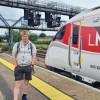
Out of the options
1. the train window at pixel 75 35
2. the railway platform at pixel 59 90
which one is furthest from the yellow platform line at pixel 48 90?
the train window at pixel 75 35

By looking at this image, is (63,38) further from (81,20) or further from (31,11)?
(31,11)

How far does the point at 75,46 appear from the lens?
10.6 meters

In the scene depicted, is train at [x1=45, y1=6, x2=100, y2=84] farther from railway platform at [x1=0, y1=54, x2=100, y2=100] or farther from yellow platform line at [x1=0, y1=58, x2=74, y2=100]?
yellow platform line at [x1=0, y1=58, x2=74, y2=100]

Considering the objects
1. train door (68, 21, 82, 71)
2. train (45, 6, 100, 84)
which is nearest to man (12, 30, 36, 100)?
train (45, 6, 100, 84)

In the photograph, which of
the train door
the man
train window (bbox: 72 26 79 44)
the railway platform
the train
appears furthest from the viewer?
train window (bbox: 72 26 79 44)

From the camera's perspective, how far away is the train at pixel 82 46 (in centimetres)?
935

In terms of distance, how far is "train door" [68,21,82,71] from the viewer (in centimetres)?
1036

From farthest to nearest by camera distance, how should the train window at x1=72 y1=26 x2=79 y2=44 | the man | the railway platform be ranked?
the train window at x1=72 y1=26 x2=79 y2=44 → the railway platform → the man

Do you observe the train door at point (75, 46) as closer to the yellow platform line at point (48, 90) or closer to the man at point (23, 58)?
the yellow platform line at point (48, 90)

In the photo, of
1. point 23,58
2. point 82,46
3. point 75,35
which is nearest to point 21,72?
point 23,58

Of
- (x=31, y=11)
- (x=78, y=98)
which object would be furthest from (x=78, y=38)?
(x=31, y=11)

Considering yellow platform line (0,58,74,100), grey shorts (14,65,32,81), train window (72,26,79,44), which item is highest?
train window (72,26,79,44)

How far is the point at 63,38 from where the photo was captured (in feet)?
38.6

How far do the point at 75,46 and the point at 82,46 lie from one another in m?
0.59
